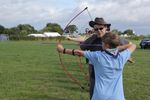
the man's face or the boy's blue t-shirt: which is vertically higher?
the man's face

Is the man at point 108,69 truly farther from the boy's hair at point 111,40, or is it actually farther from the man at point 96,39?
the man at point 96,39

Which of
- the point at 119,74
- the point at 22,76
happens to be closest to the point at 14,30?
the point at 22,76

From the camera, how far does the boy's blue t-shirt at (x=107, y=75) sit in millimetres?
5727

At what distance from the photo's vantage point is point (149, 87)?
552 inches

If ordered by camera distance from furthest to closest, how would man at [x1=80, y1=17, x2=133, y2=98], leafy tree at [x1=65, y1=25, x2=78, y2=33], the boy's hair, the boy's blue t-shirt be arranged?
leafy tree at [x1=65, y1=25, x2=78, y2=33] → man at [x1=80, y1=17, x2=133, y2=98] → the boy's blue t-shirt → the boy's hair

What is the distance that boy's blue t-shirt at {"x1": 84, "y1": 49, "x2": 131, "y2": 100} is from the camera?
5.73 metres

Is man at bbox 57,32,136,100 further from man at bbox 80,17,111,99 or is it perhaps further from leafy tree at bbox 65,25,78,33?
leafy tree at bbox 65,25,78,33

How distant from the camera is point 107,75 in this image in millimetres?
5730

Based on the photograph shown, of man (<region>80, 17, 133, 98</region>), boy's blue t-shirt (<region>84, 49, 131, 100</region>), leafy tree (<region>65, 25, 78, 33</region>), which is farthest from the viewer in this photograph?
leafy tree (<region>65, 25, 78, 33</region>)

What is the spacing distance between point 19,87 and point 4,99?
2479 mm

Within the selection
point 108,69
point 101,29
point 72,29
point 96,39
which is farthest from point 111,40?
point 72,29

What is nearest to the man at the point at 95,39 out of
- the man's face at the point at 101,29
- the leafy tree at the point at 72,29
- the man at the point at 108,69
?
the man's face at the point at 101,29

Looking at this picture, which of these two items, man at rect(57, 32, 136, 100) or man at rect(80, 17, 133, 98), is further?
man at rect(80, 17, 133, 98)

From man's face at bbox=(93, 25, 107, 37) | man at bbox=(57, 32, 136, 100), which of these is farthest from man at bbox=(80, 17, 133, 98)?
man at bbox=(57, 32, 136, 100)
